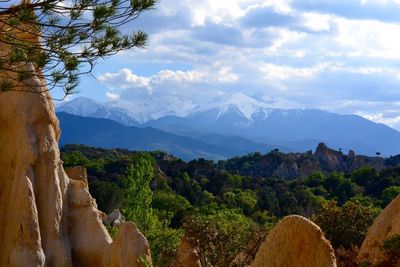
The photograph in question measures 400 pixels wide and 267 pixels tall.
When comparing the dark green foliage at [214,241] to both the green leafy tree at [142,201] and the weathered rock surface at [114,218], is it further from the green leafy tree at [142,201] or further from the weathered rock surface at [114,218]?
the weathered rock surface at [114,218]

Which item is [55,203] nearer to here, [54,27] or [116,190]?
[54,27]

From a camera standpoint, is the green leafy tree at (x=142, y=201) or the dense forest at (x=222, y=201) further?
the green leafy tree at (x=142, y=201)

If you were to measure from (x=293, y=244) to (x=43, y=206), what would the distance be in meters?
6.99

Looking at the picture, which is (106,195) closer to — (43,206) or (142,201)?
(142,201)

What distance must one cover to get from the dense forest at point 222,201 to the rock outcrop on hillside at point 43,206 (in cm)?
229

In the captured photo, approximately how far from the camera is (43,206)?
1684 centimetres

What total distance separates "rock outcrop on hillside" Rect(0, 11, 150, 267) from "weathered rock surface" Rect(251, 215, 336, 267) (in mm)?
4724

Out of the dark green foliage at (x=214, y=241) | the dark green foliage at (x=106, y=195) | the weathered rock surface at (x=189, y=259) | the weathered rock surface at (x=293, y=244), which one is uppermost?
the weathered rock surface at (x=293, y=244)

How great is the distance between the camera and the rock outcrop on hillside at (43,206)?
16.3 meters

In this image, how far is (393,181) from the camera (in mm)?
60281

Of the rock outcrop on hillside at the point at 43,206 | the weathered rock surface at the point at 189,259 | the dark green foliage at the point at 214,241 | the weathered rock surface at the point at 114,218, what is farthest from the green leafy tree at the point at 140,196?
the rock outcrop on hillside at the point at 43,206

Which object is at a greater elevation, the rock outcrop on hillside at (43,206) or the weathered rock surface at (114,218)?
the rock outcrop on hillside at (43,206)

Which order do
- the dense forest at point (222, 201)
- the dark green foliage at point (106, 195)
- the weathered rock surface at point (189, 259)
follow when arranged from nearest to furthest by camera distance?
the dense forest at point (222, 201)
the weathered rock surface at point (189, 259)
the dark green foliage at point (106, 195)

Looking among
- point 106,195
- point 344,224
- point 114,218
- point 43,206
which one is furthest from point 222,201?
point 43,206
